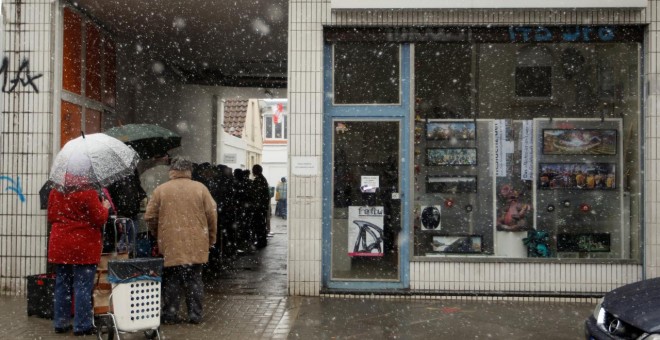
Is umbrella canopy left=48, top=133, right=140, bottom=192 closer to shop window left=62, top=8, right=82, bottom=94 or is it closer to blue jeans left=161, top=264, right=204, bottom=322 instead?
blue jeans left=161, top=264, right=204, bottom=322

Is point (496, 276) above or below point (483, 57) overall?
below

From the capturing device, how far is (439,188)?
9.55 metres

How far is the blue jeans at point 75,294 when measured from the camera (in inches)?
278

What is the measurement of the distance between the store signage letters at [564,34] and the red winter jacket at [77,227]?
546 centimetres

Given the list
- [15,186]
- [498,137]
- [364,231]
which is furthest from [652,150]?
[15,186]

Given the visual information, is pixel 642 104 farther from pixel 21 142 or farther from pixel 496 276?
pixel 21 142

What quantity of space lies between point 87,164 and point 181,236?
129 cm

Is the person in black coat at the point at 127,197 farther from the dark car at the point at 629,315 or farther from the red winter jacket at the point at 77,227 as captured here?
the dark car at the point at 629,315

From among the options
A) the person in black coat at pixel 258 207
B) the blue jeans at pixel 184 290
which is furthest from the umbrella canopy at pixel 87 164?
the person in black coat at pixel 258 207

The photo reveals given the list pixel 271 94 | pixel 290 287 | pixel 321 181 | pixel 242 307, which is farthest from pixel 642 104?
pixel 271 94

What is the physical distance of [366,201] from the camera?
9.47 metres

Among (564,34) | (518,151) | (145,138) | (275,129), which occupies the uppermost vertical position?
(275,129)

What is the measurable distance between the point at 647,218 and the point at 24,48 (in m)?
8.12

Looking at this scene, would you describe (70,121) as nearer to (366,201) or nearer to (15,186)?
(15,186)
